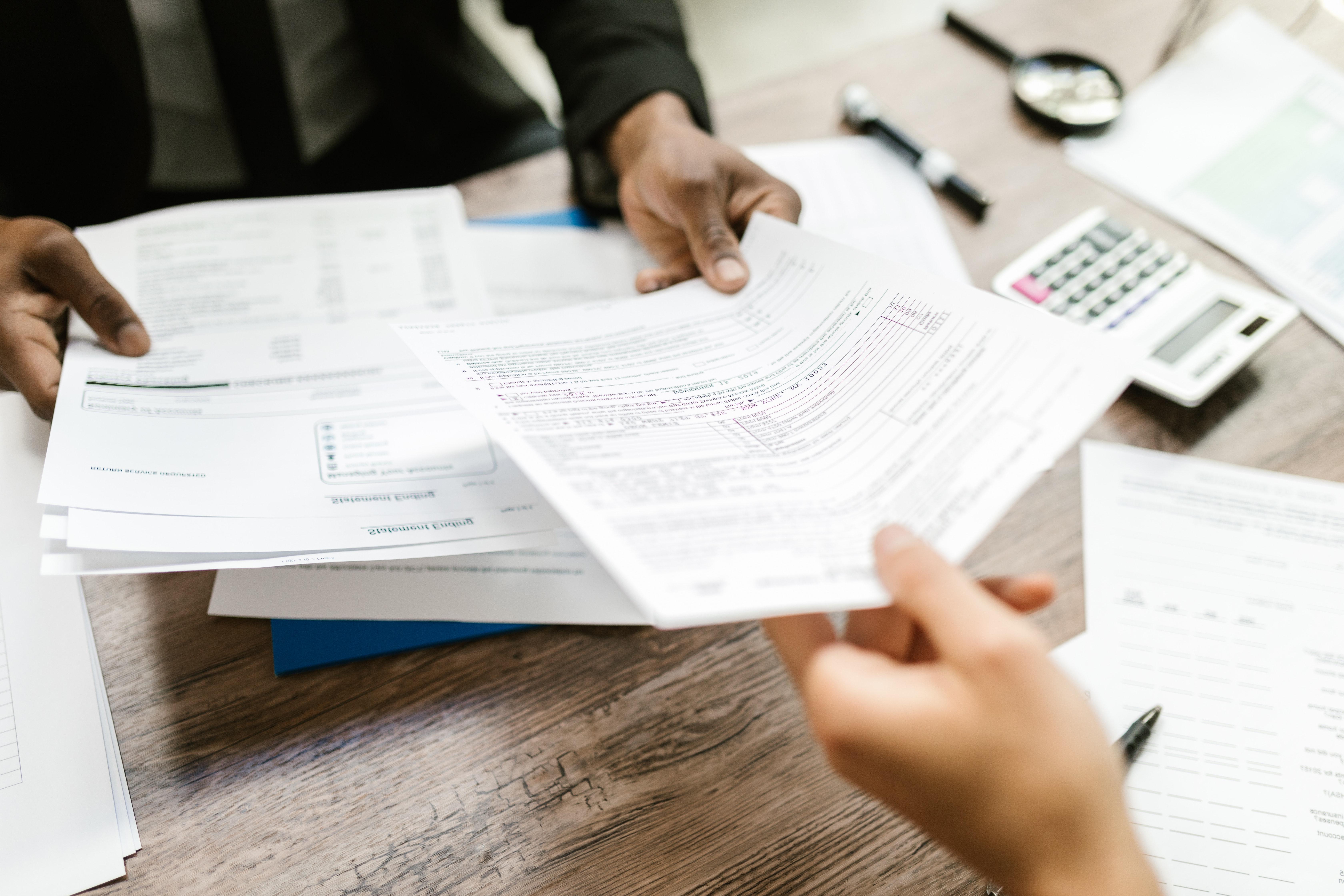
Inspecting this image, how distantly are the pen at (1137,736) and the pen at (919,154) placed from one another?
1.76ft

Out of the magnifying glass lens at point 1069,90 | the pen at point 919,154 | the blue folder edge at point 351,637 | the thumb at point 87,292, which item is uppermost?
the magnifying glass lens at point 1069,90

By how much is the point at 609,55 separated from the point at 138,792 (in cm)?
78

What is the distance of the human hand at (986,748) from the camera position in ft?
1.09

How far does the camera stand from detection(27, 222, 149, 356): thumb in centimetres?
58

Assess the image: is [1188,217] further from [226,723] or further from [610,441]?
[226,723]

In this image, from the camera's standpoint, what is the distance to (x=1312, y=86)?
0.89 m

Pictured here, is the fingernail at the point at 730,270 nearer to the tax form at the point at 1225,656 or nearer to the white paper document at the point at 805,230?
the white paper document at the point at 805,230

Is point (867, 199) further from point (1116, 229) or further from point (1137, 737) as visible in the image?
point (1137, 737)

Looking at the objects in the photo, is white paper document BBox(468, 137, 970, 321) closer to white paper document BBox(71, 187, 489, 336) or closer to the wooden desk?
white paper document BBox(71, 187, 489, 336)

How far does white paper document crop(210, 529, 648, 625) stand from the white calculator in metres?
0.48

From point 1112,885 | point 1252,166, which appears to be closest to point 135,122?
point 1112,885

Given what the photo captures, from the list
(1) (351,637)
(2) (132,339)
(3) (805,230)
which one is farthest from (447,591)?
(3) (805,230)

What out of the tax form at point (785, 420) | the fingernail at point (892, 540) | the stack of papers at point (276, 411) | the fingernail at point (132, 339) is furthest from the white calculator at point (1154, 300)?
the fingernail at point (132, 339)

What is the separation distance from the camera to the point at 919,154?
87 cm
